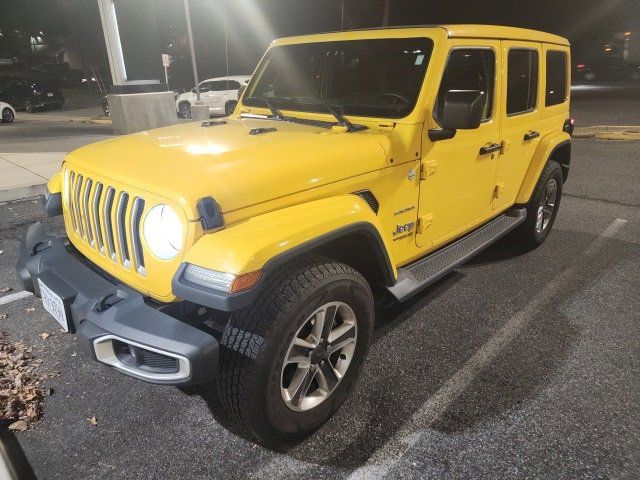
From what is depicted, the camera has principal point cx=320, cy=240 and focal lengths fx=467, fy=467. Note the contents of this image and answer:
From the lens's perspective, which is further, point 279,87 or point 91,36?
point 91,36

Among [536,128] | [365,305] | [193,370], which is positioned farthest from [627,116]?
[193,370]

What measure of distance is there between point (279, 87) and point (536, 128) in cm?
223

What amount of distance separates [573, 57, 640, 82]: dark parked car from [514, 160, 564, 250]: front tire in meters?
32.6

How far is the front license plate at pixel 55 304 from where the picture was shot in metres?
2.14

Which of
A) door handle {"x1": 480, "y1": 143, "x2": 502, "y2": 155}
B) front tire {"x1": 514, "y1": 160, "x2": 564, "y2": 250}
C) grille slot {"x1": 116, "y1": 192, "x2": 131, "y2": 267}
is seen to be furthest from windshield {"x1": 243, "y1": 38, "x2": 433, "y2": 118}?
front tire {"x1": 514, "y1": 160, "x2": 564, "y2": 250}

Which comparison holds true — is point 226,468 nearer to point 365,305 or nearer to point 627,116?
point 365,305

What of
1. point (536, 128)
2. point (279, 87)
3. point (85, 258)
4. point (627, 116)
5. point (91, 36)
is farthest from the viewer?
point (91, 36)

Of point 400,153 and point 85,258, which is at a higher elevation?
point 400,153

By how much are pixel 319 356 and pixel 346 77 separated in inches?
76.1

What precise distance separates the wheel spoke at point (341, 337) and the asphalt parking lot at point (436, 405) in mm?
431

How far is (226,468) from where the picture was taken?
2.15 m

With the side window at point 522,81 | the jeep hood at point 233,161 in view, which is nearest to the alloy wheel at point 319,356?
the jeep hood at point 233,161

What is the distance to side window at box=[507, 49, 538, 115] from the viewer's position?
11.5 ft

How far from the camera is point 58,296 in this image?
84.2 inches
